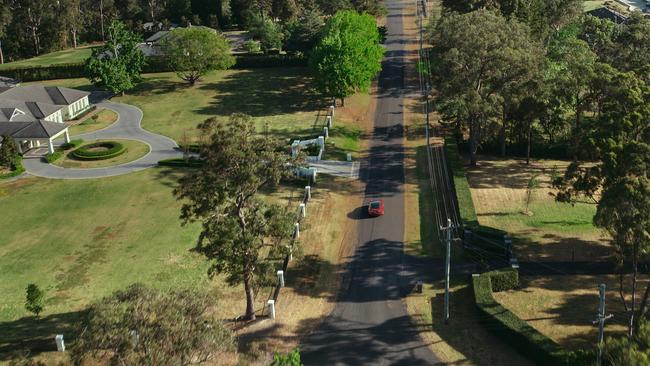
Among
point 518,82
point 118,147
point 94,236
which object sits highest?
point 518,82

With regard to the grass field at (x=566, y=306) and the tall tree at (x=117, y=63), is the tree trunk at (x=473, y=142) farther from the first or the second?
the tall tree at (x=117, y=63)

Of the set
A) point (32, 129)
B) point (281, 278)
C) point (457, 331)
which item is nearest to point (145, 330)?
point (281, 278)

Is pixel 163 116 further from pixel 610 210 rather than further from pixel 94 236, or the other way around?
pixel 610 210

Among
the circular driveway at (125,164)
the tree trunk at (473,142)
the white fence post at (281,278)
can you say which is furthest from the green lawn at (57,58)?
the white fence post at (281,278)

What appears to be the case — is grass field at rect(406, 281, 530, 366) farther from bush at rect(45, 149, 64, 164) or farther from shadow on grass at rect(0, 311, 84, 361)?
bush at rect(45, 149, 64, 164)

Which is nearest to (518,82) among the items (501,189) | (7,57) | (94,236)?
(501,189)

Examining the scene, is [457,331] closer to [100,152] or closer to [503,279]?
[503,279]
